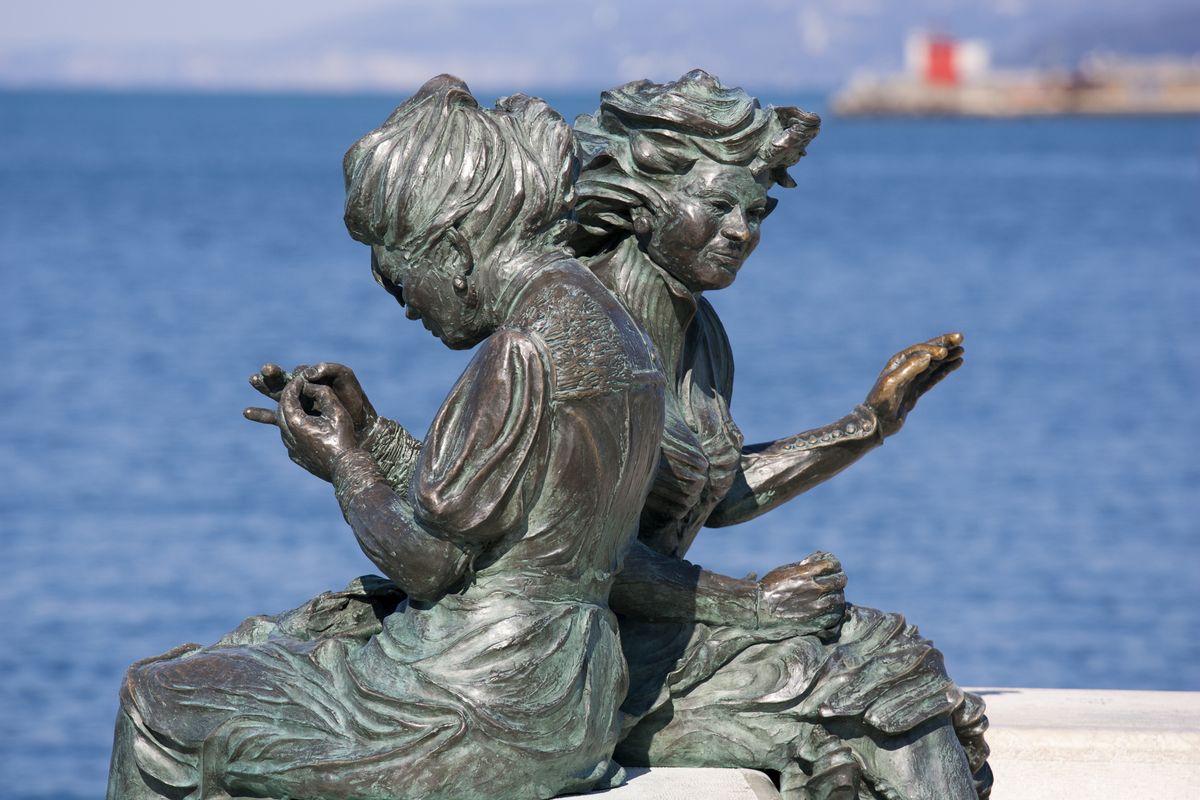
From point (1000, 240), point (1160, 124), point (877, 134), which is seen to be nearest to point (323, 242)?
point (1000, 240)

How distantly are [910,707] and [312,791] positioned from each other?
4.24 feet

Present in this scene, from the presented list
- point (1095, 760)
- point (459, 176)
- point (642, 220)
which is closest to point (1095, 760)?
point (1095, 760)

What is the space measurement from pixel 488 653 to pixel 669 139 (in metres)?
1.27

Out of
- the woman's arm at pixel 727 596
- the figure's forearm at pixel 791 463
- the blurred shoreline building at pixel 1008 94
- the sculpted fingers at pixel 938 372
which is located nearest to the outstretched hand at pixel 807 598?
the woman's arm at pixel 727 596

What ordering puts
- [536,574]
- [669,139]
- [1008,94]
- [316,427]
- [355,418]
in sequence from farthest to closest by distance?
[1008,94] → [669,139] → [355,418] → [316,427] → [536,574]

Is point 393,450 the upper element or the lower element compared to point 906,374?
lower

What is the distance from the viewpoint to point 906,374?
5023 millimetres

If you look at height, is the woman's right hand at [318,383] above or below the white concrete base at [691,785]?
above

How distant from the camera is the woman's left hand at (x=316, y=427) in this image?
14.1 feet

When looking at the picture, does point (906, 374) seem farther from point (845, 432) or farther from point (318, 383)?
point (318, 383)

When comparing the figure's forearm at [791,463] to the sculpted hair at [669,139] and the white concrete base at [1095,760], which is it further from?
the white concrete base at [1095,760]

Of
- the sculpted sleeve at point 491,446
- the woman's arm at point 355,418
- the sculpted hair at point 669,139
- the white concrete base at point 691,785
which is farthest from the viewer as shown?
the sculpted hair at point 669,139

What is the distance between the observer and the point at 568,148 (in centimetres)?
422

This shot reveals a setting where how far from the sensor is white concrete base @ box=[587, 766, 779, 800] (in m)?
4.28
